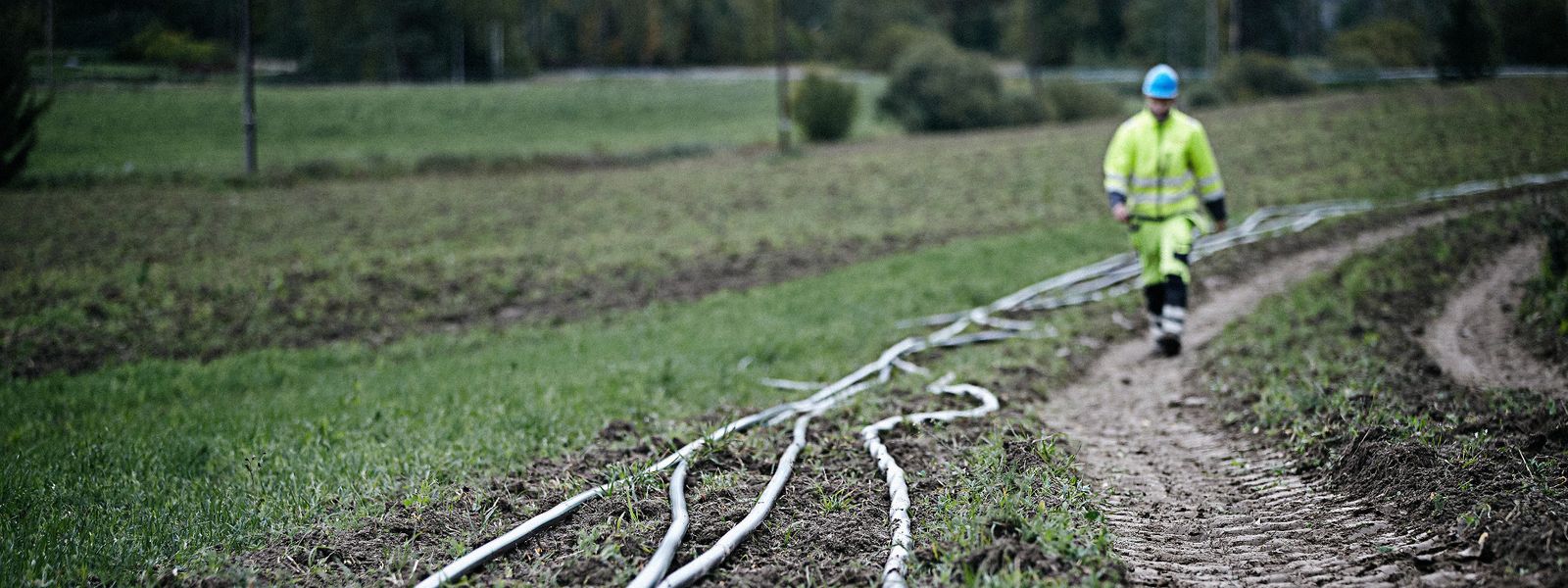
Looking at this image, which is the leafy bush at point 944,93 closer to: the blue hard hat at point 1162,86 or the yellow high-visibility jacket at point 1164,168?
the yellow high-visibility jacket at point 1164,168

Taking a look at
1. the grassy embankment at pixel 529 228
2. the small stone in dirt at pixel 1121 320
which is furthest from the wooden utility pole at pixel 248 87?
the small stone in dirt at pixel 1121 320

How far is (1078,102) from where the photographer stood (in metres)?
49.5

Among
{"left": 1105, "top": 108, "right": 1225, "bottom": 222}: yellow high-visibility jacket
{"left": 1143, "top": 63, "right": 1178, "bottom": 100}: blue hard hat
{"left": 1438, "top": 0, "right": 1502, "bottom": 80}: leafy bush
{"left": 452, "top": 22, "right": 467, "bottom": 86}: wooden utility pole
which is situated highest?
{"left": 452, "top": 22, "right": 467, "bottom": 86}: wooden utility pole

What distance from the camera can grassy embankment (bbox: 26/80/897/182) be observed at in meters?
19.4

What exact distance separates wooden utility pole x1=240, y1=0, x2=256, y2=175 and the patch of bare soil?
75.7 ft

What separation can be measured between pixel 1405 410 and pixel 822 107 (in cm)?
3912

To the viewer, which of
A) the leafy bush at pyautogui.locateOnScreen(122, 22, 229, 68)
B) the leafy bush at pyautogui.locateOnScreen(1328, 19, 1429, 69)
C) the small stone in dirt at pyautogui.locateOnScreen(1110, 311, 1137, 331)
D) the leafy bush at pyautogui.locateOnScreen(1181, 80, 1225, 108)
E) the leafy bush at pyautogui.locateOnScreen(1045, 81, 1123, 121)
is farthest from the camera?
the leafy bush at pyautogui.locateOnScreen(1045, 81, 1123, 121)

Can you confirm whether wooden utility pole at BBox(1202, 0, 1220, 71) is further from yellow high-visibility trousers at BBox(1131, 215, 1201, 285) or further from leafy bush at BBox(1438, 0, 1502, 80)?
yellow high-visibility trousers at BBox(1131, 215, 1201, 285)

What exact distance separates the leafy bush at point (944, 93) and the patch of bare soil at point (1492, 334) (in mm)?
38175

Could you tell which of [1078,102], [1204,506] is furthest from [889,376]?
[1078,102]

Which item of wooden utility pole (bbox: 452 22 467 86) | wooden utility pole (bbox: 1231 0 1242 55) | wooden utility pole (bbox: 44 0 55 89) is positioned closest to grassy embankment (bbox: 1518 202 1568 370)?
wooden utility pole (bbox: 44 0 55 89)

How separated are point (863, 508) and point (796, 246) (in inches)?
506

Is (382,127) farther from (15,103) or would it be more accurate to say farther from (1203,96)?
(1203,96)

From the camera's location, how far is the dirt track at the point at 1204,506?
4082 mm
